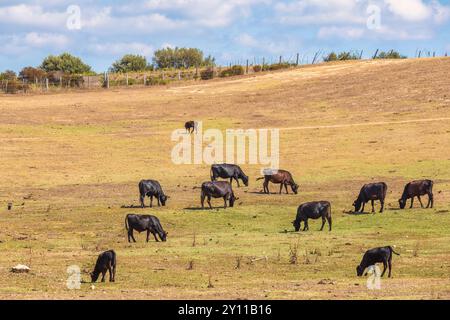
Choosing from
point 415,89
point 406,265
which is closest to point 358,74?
point 415,89

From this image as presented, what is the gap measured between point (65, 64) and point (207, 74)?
31.1 metres

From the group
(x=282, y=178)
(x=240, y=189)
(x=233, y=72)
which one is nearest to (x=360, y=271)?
(x=282, y=178)

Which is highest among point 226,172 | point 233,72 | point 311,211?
point 233,72

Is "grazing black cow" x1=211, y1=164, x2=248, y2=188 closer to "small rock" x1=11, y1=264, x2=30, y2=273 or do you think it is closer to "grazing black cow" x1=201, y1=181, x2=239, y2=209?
"grazing black cow" x1=201, y1=181, x2=239, y2=209

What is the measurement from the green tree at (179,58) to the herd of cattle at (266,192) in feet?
315

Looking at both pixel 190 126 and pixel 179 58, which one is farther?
pixel 179 58

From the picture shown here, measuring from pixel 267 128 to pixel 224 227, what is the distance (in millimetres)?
30724

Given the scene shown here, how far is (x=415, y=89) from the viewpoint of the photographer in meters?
73.4

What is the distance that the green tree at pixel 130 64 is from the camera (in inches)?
5177

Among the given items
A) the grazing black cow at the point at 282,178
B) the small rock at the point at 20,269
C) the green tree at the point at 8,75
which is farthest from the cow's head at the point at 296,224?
the green tree at the point at 8,75

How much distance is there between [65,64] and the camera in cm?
12475

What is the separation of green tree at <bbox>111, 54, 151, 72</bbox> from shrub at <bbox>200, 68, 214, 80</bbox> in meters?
30.0

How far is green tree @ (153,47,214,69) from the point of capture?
464 ft

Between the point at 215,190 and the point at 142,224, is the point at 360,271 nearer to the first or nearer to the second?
the point at 142,224
